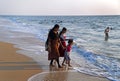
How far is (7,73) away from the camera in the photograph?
334 inches

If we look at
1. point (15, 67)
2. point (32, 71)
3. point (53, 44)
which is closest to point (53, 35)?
point (53, 44)

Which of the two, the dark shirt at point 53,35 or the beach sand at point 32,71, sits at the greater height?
the dark shirt at point 53,35

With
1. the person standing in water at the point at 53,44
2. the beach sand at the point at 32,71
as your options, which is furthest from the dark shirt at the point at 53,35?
the beach sand at the point at 32,71

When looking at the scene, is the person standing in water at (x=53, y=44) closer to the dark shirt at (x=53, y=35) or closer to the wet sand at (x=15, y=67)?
the dark shirt at (x=53, y=35)

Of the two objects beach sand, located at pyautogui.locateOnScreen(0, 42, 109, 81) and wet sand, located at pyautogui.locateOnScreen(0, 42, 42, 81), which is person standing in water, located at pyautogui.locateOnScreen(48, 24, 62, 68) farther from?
wet sand, located at pyautogui.locateOnScreen(0, 42, 42, 81)

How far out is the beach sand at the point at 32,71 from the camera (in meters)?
8.10

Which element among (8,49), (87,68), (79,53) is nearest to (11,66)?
(87,68)

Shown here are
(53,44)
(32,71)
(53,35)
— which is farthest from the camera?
(53,44)

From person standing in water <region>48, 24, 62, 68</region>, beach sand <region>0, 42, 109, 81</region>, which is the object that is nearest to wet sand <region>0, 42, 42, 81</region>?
beach sand <region>0, 42, 109, 81</region>

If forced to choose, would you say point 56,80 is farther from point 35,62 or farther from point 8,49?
point 8,49

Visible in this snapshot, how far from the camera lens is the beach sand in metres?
8.10

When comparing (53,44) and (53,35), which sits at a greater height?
(53,35)

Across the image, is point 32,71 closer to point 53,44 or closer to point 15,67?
point 15,67

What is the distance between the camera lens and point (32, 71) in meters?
8.97
